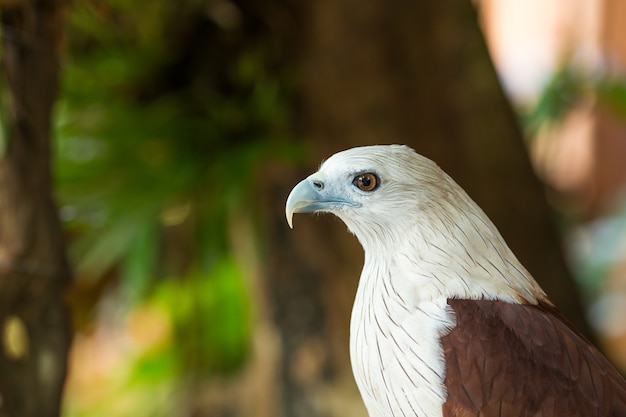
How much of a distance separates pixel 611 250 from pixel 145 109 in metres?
2.75

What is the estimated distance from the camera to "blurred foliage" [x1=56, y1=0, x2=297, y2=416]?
1.94 meters

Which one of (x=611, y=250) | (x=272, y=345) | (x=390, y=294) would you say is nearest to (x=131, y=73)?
(x=272, y=345)

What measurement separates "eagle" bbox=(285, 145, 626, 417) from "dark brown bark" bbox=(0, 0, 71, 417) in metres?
0.51

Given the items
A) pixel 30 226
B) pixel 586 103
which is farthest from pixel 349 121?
pixel 586 103

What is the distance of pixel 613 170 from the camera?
4277 millimetres

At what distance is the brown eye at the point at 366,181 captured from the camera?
0.94 m

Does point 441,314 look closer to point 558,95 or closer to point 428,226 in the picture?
point 428,226

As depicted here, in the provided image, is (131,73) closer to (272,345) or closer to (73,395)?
(272,345)

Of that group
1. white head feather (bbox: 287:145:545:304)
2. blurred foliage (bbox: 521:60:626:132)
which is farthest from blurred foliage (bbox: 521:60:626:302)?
white head feather (bbox: 287:145:545:304)

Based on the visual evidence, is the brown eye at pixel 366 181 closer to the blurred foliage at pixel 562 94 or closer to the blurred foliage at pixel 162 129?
the blurred foliage at pixel 162 129

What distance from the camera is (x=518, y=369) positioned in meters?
0.86

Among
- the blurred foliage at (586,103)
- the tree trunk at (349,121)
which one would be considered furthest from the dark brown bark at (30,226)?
the blurred foliage at (586,103)

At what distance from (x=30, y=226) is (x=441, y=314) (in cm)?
74

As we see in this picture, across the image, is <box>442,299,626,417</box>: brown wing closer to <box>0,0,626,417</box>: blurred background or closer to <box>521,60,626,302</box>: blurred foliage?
<box>0,0,626,417</box>: blurred background
